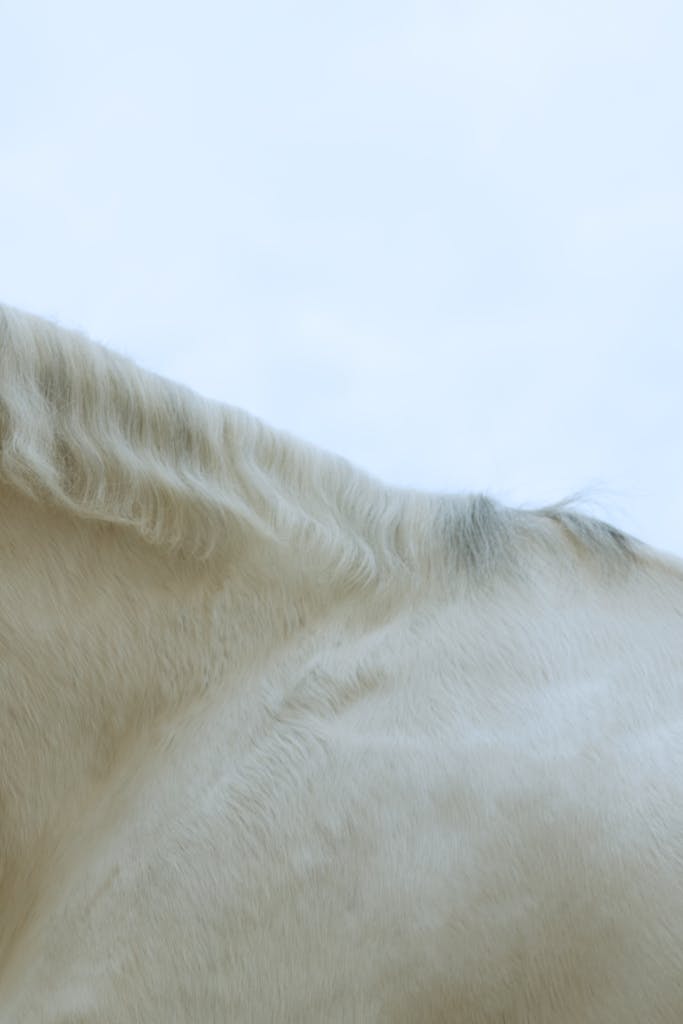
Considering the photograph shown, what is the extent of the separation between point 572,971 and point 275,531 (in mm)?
482

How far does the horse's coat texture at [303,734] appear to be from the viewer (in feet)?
3.50

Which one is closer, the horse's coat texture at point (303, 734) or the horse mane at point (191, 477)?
the horse's coat texture at point (303, 734)

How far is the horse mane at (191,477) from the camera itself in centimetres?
123

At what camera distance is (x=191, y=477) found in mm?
1268

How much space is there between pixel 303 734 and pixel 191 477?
0.88 ft

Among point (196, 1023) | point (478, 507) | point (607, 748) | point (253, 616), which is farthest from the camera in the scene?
point (478, 507)

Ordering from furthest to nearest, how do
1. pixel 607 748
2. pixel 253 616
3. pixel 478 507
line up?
pixel 478 507 < pixel 253 616 < pixel 607 748

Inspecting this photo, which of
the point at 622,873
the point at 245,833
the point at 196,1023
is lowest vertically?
the point at 196,1023

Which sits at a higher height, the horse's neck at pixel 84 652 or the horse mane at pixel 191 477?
the horse mane at pixel 191 477

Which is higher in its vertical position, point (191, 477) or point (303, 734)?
point (191, 477)

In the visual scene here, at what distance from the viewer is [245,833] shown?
1119mm

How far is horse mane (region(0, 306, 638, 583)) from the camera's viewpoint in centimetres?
123

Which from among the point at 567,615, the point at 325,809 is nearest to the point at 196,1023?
the point at 325,809

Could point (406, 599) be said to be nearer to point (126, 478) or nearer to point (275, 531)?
point (275, 531)
